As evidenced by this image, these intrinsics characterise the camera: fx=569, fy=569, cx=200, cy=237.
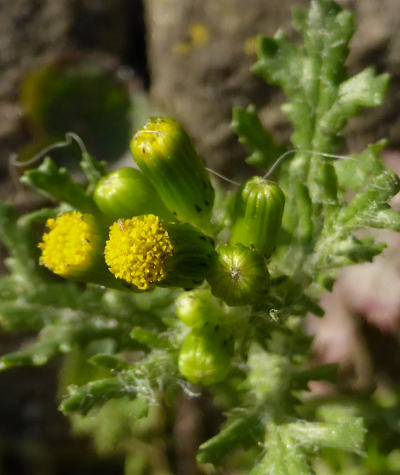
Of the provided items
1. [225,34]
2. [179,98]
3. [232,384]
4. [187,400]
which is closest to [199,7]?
[225,34]

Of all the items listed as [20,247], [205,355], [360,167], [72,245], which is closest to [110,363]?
[205,355]

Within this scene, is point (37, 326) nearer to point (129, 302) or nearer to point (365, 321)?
point (129, 302)

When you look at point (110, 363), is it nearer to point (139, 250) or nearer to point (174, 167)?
point (139, 250)

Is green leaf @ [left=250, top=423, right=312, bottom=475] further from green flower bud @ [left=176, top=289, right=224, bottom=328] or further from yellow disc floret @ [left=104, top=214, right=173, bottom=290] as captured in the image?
yellow disc floret @ [left=104, top=214, right=173, bottom=290]

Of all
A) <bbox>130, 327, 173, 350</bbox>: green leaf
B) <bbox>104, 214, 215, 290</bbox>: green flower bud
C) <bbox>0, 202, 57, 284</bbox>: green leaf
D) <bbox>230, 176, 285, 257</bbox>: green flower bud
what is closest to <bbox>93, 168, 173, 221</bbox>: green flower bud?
<bbox>104, 214, 215, 290</bbox>: green flower bud

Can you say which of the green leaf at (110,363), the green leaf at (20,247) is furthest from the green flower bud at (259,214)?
the green leaf at (20,247)
